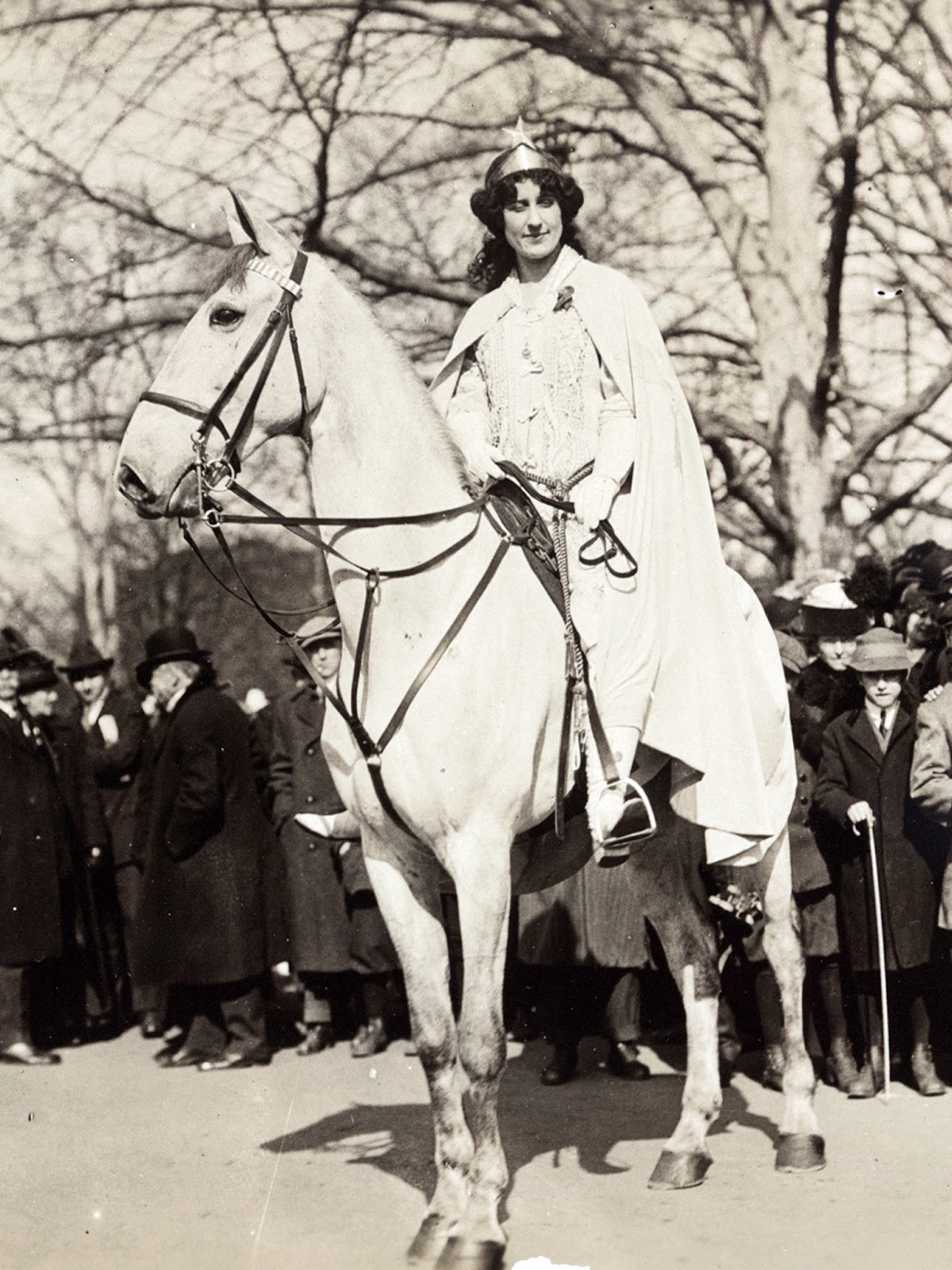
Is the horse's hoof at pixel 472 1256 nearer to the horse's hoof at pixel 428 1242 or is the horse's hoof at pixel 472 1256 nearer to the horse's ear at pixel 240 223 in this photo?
the horse's hoof at pixel 428 1242

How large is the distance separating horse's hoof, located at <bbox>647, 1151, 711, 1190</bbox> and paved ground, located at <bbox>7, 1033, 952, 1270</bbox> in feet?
0.20

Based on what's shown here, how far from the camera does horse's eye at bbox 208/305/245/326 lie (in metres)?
4.98

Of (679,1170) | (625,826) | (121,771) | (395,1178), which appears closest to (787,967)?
(679,1170)

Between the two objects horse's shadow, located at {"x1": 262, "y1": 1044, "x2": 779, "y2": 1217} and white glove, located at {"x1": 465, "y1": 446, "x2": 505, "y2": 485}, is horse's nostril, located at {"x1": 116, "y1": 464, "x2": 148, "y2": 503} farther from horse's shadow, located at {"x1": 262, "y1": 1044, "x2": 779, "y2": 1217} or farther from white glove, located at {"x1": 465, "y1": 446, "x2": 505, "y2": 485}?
horse's shadow, located at {"x1": 262, "y1": 1044, "x2": 779, "y2": 1217}

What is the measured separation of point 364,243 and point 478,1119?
22.0 feet

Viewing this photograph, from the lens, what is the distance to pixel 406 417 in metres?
5.15

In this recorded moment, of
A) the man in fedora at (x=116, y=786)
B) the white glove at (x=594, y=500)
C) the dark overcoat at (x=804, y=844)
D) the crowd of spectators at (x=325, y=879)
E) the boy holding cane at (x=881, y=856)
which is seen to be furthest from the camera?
the man in fedora at (x=116, y=786)

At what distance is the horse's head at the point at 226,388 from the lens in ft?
15.9

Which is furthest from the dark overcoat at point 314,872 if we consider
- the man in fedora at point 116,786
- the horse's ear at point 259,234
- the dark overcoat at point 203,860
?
the horse's ear at point 259,234

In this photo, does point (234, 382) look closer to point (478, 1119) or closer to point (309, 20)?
point (478, 1119)

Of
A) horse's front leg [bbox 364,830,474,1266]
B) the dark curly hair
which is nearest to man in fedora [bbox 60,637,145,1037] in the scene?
horse's front leg [bbox 364,830,474,1266]

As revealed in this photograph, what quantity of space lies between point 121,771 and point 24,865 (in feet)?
4.10

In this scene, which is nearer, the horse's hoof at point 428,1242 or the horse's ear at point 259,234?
the horse's hoof at point 428,1242

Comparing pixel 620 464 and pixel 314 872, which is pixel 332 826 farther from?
pixel 314 872
